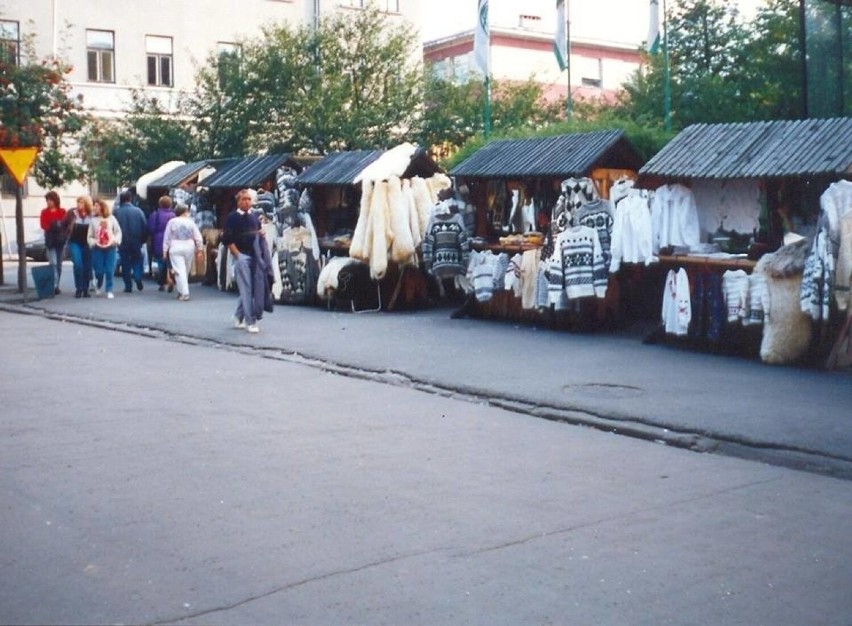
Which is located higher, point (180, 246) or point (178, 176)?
point (178, 176)

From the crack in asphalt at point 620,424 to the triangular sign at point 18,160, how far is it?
864cm

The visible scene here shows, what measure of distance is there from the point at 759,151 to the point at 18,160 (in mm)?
13723

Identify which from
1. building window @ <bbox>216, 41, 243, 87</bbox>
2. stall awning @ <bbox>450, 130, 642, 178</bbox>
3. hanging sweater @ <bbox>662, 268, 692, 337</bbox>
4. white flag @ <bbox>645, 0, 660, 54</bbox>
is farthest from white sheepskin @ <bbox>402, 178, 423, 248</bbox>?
building window @ <bbox>216, 41, 243, 87</bbox>

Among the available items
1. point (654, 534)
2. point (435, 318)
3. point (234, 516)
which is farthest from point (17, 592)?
point (435, 318)

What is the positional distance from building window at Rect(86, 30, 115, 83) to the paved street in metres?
33.1

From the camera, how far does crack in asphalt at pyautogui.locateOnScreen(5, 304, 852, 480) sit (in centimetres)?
855

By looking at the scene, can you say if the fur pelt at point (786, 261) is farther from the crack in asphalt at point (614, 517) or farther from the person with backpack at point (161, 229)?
the person with backpack at point (161, 229)

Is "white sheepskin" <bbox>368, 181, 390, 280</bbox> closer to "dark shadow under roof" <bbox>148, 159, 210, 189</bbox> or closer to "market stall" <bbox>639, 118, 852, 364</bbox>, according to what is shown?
"market stall" <bbox>639, 118, 852, 364</bbox>

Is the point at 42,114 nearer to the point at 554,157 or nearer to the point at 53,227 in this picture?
the point at 53,227

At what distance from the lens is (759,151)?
44.8 feet

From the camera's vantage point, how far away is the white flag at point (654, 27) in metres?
27.1

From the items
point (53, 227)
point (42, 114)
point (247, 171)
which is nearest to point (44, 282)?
point (53, 227)

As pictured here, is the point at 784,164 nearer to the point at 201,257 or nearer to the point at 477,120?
the point at 201,257

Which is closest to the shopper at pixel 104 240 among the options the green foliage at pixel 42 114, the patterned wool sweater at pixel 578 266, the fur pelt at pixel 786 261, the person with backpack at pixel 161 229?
the person with backpack at pixel 161 229
